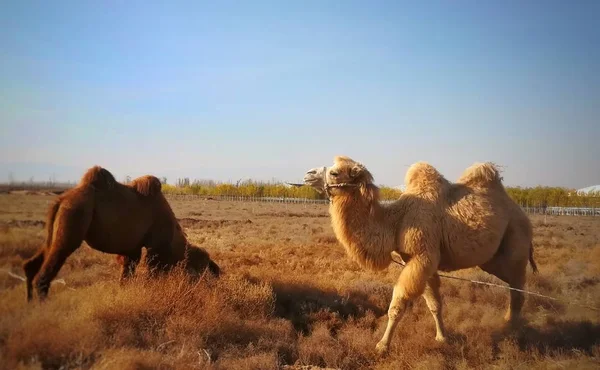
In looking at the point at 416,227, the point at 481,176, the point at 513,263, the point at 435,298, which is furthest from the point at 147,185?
the point at 513,263

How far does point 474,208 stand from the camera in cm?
695

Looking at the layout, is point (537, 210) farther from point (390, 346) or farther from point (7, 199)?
point (7, 199)

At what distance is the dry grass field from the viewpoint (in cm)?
446

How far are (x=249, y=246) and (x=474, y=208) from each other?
11.0 m

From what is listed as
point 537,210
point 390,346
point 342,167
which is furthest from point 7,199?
point 537,210

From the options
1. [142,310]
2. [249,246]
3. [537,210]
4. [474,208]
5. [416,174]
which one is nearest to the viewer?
[142,310]

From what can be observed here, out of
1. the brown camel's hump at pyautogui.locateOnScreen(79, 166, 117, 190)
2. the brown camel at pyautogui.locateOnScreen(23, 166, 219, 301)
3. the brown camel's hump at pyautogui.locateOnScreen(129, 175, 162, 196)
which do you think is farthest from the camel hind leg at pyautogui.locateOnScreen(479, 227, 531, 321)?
the brown camel's hump at pyautogui.locateOnScreen(79, 166, 117, 190)

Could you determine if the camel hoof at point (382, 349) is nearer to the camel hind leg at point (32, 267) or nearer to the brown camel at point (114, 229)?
the brown camel at point (114, 229)

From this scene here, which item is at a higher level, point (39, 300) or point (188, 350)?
point (39, 300)

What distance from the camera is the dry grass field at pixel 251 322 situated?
446 centimetres

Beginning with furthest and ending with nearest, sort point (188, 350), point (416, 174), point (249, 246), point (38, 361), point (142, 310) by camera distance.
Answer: point (249, 246), point (416, 174), point (142, 310), point (188, 350), point (38, 361)

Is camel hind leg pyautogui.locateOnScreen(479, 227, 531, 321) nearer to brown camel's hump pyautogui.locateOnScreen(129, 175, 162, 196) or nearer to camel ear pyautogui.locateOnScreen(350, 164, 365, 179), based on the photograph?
camel ear pyautogui.locateOnScreen(350, 164, 365, 179)

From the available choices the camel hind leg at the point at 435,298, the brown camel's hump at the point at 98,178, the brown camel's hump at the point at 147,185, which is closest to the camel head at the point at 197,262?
the brown camel's hump at the point at 147,185

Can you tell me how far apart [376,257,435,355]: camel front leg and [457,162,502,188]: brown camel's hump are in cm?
189
